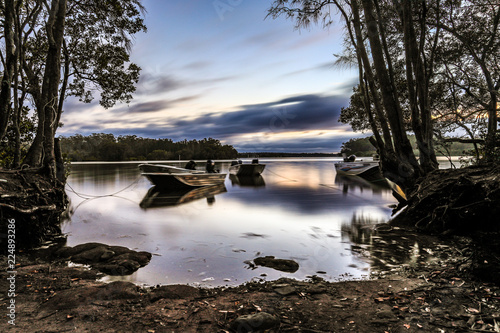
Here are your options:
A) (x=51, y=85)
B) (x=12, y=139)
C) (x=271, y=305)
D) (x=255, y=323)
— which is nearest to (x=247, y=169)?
(x=12, y=139)

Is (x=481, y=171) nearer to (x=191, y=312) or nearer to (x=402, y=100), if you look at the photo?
(x=191, y=312)

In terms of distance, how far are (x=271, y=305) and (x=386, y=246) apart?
4.23m

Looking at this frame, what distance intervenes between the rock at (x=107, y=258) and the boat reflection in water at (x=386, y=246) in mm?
4348

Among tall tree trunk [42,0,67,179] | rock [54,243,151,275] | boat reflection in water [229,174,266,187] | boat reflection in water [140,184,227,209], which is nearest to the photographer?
rock [54,243,151,275]

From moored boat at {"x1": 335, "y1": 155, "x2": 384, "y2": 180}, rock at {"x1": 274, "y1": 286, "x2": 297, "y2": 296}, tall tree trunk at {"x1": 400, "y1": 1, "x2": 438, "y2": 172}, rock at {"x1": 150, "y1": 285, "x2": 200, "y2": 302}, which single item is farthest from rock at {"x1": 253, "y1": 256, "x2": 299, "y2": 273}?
moored boat at {"x1": 335, "y1": 155, "x2": 384, "y2": 180}

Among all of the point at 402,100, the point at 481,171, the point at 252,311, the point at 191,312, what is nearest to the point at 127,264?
the point at 191,312

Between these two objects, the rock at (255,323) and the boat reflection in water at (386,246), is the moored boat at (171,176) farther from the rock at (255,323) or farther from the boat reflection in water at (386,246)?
the rock at (255,323)

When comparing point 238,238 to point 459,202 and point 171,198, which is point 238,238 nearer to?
point 459,202

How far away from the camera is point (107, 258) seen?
5531 millimetres

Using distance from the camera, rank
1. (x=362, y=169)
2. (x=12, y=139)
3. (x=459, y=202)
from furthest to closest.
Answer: (x=362, y=169) < (x=12, y=139) < (x=459, y=202)

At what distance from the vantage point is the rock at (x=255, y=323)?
9.45ft

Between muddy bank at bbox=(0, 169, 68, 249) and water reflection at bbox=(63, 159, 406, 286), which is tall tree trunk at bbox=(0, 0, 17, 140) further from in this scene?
water reflection at bbox=(63, 159, 406, 286)

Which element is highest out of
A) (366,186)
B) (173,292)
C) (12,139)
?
(12,139)

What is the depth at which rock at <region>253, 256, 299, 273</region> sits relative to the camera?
5.20m
